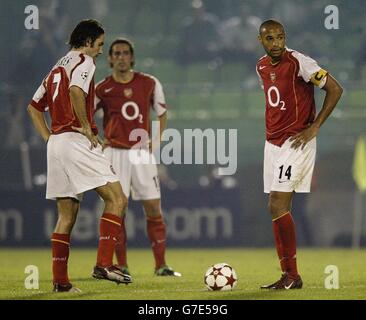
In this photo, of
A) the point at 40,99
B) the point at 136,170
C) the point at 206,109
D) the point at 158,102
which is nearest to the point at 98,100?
the point at 158,102

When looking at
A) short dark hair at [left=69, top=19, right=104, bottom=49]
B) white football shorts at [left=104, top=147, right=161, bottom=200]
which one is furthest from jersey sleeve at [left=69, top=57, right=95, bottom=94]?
white football shorts at [left=104, top=147, right=161, bottom=200]

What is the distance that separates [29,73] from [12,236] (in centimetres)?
215

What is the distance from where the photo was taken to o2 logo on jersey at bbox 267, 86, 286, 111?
7.89m

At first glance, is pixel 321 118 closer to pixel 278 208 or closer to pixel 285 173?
pixel 285 173

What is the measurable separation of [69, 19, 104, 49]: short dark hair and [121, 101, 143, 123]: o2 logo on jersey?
85.7 inches

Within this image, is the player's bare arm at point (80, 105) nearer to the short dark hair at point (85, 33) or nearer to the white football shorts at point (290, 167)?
the short dark hair at point (85, 33)

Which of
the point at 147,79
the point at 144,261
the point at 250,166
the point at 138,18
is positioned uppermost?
the point at 138,18

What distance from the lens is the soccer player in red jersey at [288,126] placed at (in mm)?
7766

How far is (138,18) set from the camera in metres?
15.5

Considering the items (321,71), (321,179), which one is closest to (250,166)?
(321,179)

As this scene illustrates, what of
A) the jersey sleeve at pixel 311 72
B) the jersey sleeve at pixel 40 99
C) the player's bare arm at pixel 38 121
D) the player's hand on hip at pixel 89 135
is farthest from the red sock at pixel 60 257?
the jersey sleeve at pixel 311 72

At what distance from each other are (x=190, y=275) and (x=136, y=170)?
42.5 inches
